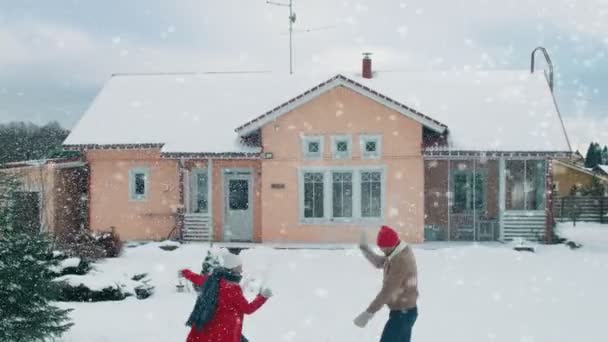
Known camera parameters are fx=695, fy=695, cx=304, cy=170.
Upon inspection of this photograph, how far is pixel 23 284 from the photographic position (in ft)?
26.2

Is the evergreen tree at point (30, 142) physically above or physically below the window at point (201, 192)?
above

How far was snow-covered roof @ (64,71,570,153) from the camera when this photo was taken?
20.3 m

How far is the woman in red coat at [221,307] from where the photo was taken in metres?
6.48

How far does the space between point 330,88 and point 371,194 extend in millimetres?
3296

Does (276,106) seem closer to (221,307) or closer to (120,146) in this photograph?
(120,146)

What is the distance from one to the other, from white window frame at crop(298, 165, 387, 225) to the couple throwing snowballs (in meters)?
13.0

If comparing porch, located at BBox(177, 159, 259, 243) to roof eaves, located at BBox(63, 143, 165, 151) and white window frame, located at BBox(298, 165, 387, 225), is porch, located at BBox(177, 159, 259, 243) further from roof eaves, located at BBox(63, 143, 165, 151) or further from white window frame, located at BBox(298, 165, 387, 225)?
white window frame, located at BBox(298, 165, 387, 225)

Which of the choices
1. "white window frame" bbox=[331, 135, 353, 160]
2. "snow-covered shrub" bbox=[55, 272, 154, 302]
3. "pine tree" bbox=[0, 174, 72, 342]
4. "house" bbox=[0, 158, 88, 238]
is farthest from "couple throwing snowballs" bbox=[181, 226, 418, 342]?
"house" bbox=[0, 158, 88, 238]

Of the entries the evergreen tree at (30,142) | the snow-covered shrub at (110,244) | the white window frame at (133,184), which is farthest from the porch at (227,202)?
the evergreen tree at (30,142)

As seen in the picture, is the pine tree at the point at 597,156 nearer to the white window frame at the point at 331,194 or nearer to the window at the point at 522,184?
the window at the point at 522,184

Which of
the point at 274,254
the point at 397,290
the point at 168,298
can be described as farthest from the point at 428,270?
the point at 397,290

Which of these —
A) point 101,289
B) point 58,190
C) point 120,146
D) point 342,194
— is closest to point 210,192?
point 120,146

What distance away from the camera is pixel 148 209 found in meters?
21.9

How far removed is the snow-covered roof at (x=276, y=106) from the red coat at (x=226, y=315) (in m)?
13.7
